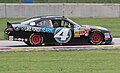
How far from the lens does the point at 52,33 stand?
60.2 feet

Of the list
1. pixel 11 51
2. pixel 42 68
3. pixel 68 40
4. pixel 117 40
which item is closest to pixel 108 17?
pixel 117 40

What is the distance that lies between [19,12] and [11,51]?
17880mm

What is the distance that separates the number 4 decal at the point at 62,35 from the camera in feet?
60.0

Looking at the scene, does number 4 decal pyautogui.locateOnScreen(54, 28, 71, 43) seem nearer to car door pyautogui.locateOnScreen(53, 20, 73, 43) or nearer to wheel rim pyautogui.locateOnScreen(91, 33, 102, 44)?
car door pyautogui.locateOnScreen(53, 20, 73, 43)

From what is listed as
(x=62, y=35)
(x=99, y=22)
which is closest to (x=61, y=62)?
(x=62, y=35)

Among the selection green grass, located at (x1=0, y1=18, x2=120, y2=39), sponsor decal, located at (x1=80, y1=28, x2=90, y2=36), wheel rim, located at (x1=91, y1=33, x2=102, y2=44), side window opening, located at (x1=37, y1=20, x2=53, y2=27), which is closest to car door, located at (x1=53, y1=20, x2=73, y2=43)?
side window opening, located at (x1=37, y1=20, x2=53, y2=27)

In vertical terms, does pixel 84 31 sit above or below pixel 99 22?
below

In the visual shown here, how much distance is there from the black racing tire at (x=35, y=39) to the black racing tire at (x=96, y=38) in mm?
Answer: 2168

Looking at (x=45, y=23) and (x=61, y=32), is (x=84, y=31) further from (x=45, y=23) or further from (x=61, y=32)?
(x=45, y=23)

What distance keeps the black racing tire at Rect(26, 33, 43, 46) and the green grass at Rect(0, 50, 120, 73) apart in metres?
2.63

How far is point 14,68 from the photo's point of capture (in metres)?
11.8

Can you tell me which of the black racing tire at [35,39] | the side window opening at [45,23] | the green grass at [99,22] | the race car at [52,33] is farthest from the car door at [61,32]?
the green grass at [99,22]

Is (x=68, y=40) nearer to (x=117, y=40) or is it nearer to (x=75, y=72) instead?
(x=117, y=40)

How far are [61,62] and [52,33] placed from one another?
5.46 metres
